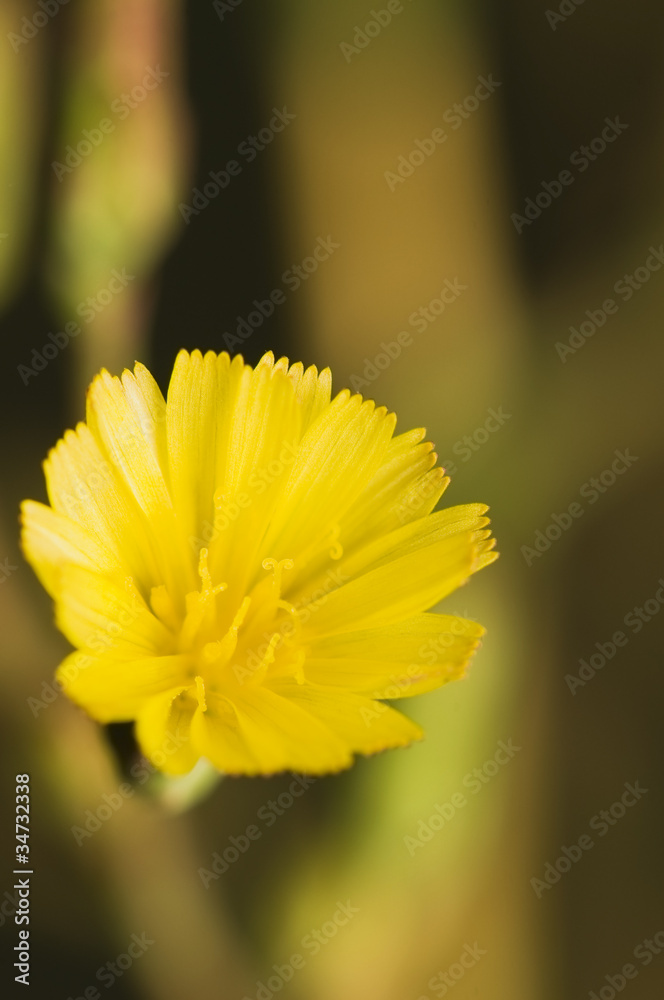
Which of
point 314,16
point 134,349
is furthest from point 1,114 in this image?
point 314,16

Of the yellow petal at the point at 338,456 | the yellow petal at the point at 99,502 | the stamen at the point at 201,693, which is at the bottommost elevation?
the stamen at the point at 201,693

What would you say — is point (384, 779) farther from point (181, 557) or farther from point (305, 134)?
point (305, 134)

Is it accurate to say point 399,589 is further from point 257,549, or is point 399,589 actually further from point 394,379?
point 394,379

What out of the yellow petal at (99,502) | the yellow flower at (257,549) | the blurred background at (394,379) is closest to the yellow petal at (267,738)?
the yellow flower at (257,549)

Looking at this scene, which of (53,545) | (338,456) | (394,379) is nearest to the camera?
(53,545)

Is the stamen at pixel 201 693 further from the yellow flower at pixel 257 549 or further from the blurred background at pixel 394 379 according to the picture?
the blurred background at pixel 394 379

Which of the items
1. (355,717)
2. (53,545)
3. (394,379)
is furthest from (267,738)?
(394,379)
